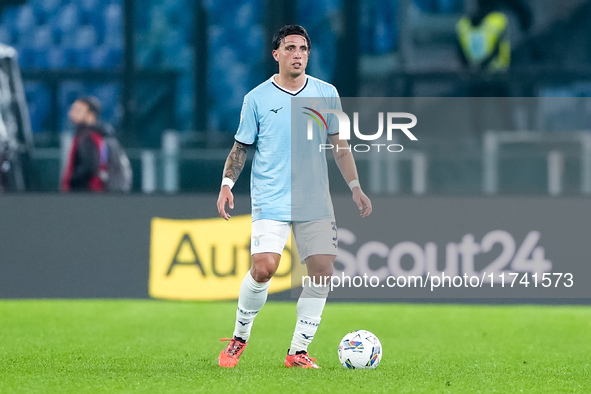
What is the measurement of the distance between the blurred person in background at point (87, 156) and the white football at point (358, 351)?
507 cm

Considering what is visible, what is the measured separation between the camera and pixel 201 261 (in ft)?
35.5

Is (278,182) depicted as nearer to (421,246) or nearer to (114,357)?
(114,357)

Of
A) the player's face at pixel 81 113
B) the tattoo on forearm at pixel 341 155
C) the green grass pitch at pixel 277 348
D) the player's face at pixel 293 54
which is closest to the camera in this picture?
A: the green grass pitch at pixel 277 348

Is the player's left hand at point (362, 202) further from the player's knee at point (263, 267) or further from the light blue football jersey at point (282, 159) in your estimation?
the player's knee at point (263, 267)

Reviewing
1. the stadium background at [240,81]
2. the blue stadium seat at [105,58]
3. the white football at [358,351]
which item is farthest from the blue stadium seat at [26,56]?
the white football at [358,351]

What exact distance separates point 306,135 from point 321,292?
913mm

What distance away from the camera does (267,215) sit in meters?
6.59

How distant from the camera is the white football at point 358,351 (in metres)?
6.63

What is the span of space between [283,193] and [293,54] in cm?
79

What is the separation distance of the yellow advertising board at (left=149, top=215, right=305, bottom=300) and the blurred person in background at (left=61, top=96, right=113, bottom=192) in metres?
0.80

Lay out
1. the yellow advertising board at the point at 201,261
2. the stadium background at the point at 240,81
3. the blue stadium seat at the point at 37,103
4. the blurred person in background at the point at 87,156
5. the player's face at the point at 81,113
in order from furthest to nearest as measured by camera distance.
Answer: the blue stadium seat at the point at 37,103 → the stadium background at the point at 240,81 → the blurred person in background at the point at 87,156 → the player's face at the point at 81,113 → the yellow advertising board at the point at 201,261

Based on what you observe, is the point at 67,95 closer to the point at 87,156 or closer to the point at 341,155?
the point at 87,156

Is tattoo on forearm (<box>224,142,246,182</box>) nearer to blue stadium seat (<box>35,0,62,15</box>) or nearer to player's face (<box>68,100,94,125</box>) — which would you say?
player's face (<box>68,100,94,125</box>)

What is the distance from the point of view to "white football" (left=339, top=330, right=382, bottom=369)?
6633mm
